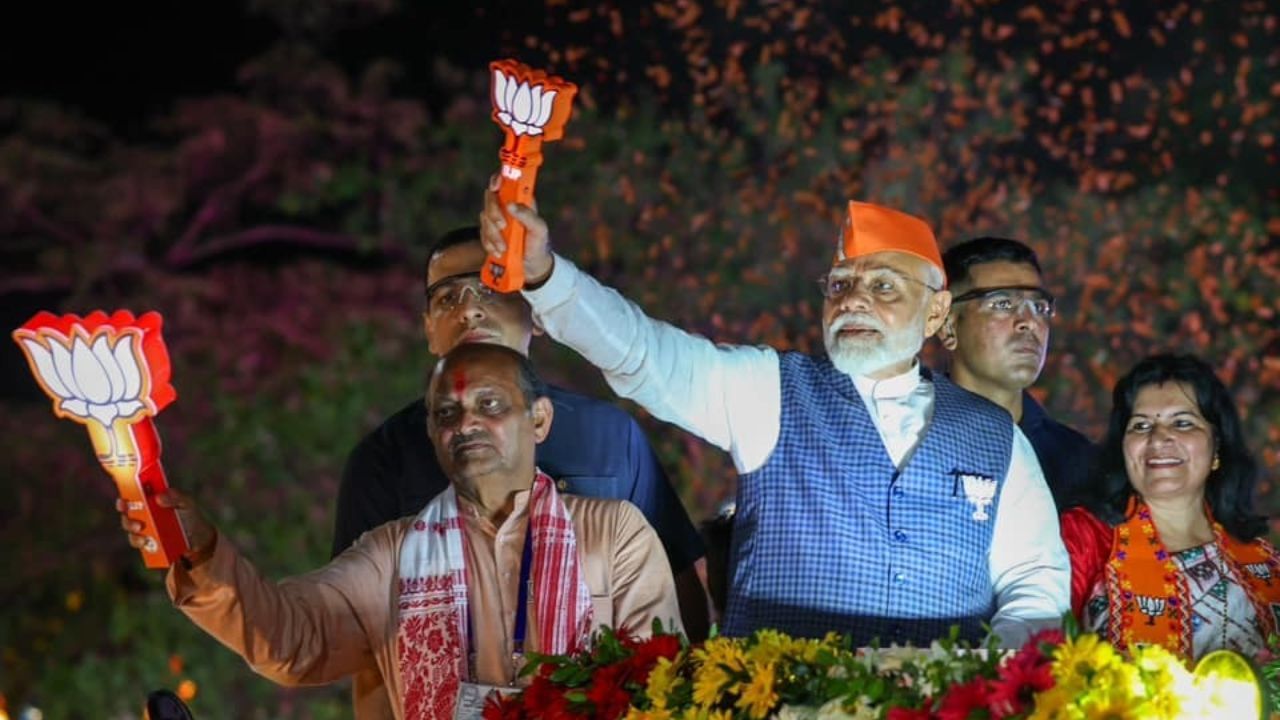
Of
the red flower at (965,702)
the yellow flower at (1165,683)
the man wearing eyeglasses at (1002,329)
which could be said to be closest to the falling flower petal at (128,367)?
the red flower at (965,702)

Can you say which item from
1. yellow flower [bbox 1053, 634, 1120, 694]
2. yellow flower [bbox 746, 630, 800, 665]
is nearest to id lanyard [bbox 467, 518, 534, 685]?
yellow flower [bbox 746, 630, 800, 665]

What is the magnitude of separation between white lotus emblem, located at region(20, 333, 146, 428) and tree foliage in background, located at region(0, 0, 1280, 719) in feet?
15.9

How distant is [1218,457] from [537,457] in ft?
5.20

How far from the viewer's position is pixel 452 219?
30.2 feet

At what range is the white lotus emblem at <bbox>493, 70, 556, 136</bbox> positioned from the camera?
409 centimetres

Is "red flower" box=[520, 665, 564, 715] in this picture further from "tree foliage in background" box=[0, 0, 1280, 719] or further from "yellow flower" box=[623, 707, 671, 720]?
"tree foliage in background" box=[0, 0, 1280, 719]

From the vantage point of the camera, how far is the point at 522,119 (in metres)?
4.09

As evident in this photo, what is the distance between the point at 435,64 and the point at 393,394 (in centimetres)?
Result: 159

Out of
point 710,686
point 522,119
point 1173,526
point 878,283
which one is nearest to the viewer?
point 710,686

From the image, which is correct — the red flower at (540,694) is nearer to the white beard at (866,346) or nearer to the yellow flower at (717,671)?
the yellow flower at (717,671)

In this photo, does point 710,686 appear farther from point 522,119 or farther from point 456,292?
point 456,292

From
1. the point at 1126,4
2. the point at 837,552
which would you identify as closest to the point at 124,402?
the point at 837,552

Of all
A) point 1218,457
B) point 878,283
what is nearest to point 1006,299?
point 1218,457

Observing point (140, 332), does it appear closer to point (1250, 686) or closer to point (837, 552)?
point (837, 552)
